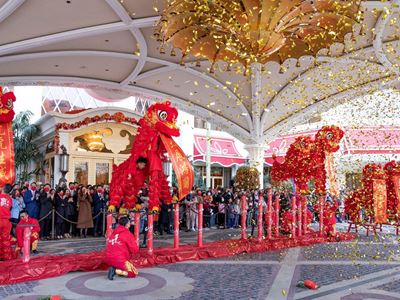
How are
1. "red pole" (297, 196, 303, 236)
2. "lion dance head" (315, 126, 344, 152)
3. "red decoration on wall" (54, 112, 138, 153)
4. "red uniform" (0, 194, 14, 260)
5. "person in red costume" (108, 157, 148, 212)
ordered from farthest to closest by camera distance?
"red decoration on wall" (54, 112, 138, 153)
"lion dance head" (315, 126, 344, 152)
"red pole" (297, 196, 303, 236)
"person in red costume" (108, 157, 148, 212)
"red uniform" (0, 194, 14, 260)

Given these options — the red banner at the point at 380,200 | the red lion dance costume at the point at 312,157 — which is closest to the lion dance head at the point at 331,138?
the red lion dance costume at the point at 312,157

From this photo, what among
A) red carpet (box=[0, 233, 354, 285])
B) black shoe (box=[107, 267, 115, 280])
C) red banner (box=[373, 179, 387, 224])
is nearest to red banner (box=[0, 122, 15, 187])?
red carpet (box=[0, 233, 354, 285])

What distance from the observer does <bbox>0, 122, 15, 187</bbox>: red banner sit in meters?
6.73

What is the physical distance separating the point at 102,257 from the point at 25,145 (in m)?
11.5

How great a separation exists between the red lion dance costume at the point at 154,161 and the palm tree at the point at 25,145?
10.2 metres

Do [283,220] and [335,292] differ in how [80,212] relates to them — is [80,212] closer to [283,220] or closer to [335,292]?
[283,220]

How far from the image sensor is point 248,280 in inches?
245

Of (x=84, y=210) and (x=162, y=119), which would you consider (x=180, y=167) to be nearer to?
(x=162, y=119)

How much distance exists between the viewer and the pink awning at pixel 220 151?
23734 millimetres

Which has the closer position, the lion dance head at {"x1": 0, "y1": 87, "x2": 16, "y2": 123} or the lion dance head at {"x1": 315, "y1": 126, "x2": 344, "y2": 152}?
the lion dance head at {"x1": 0, "y1": 87, "x2": 16, "y2": 123}

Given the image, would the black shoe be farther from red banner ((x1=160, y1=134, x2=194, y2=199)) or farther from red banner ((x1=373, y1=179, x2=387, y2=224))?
red banner ((x1=373, y1=179, x2=387, y2=224))

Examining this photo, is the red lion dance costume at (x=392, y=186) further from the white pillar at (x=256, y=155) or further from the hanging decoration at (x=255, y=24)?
the white pillar at (x=256, y=155)

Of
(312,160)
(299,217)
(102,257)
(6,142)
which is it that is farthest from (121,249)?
(312,160)

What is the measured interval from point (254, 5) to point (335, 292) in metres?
4.25
